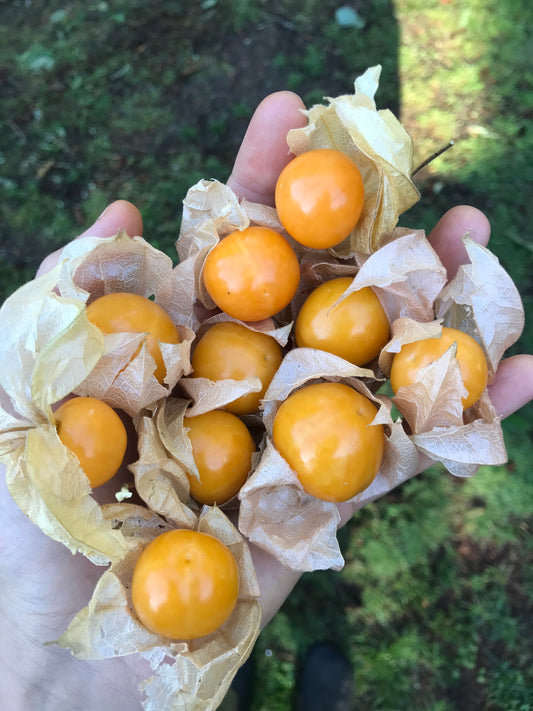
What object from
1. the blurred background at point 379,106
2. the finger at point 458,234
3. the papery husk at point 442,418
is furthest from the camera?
the blurred background at point 379,106

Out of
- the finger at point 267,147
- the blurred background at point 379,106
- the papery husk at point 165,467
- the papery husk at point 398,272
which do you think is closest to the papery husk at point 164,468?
the papery husk at point 165,467

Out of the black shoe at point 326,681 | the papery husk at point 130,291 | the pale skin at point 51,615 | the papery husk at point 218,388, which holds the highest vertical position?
the papery husk at point 130,291

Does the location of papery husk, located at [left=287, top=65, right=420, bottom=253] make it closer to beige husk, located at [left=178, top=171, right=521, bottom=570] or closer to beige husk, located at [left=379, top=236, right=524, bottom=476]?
beige husk, located at [left=178, top=171, right=521, bottom=570]

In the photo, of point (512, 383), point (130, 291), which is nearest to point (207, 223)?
point (130, 291)

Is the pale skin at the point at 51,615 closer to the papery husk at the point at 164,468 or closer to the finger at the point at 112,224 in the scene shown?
the papery husk at the point at 164,468

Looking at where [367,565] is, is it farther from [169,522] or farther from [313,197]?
[313,197]

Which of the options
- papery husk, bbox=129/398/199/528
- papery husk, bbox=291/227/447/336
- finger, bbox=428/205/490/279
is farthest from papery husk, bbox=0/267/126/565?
finger, bbox=428/205/490/279

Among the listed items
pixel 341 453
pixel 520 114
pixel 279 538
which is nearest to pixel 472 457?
pixel 341 453
